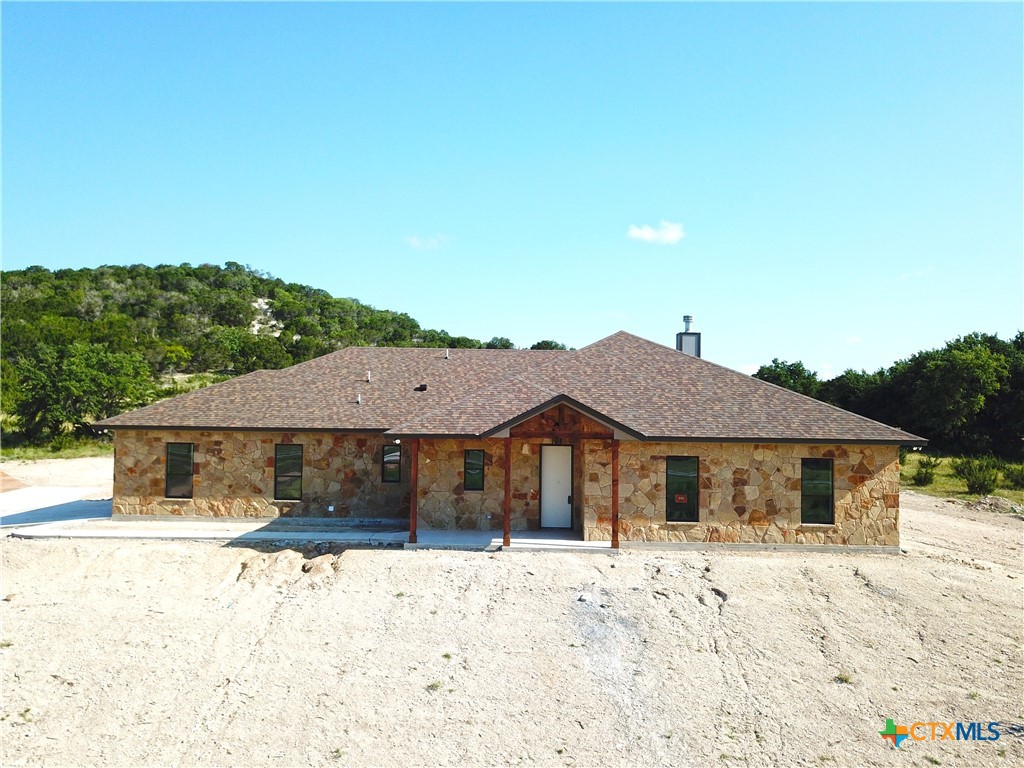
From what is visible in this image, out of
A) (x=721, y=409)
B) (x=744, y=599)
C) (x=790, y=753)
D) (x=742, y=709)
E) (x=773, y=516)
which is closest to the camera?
(x=790, y=753)

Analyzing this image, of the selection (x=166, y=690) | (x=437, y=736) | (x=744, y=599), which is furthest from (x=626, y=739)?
(x=166, y=690)

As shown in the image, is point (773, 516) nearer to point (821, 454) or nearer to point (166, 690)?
point (821, 454)

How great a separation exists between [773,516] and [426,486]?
8.90 m

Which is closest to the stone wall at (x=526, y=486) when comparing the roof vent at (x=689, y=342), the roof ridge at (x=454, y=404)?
the roof ridge at (x=454, y=404)

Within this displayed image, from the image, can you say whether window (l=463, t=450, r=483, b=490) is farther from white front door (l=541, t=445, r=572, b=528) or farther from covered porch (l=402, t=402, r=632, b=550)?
white front door (l=541, t=445, r=572, b=528)

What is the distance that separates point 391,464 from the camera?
18.8 meters

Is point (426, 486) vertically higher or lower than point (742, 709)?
higher

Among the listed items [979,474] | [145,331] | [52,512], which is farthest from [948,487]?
[145,331]

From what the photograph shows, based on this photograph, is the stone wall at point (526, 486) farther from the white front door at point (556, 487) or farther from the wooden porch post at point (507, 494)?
the wooden porch post at point (507, 494)

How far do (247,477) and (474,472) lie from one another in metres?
6.71

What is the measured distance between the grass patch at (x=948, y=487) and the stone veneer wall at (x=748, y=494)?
13.7 metres

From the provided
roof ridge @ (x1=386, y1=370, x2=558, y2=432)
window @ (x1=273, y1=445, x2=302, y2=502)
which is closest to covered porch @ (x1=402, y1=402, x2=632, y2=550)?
roof ridge @ (x1=386, y1=370, x2=558, y2=432)

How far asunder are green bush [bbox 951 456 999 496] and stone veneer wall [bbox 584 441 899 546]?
50.0ft

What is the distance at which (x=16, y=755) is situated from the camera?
8852 mm
